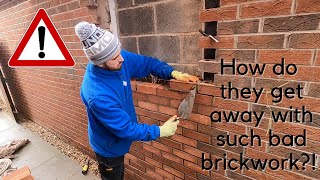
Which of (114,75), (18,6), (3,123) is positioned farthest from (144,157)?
(3,123)

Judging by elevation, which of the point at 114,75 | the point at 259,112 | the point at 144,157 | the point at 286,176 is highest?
the point at 114,75

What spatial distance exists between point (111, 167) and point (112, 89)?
34.0 inches

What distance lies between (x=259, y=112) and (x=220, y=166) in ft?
2.01

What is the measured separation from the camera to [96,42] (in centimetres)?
159

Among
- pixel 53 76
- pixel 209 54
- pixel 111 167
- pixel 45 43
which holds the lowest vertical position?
pixel 111 167

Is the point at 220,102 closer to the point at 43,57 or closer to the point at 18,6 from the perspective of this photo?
the point at 43,57

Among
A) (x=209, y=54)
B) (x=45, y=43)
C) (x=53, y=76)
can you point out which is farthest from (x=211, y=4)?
(x=53, y=76)

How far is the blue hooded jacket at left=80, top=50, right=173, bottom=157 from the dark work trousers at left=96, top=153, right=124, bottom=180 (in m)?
0.08

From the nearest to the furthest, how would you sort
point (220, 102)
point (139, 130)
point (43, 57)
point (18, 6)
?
point (220, 102) < point (139, 130) < point (43, 57) < point (18, 6)

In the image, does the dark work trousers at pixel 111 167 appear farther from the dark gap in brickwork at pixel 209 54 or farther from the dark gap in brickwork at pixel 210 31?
the dark gap in brickwork at pixel 209 54

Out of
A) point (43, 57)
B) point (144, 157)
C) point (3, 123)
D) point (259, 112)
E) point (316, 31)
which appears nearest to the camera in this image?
point (316, 31)

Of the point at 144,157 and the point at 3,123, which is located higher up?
the point at 144,157

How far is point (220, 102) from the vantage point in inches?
62.4

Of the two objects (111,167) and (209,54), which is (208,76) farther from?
(111,167)
